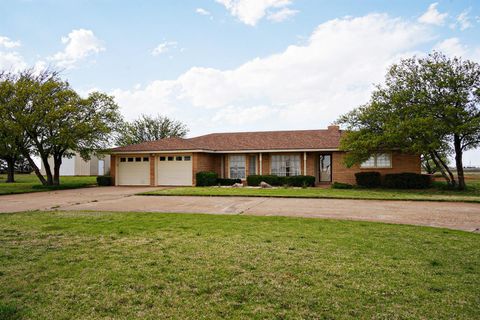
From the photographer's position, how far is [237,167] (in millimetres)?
25828

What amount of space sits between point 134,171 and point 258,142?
31.2 feet

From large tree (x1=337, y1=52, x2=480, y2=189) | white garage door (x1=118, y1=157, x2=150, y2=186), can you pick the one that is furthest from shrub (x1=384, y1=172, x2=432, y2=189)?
white garage door (x1=118, y1=157, x2=150, y2=186)

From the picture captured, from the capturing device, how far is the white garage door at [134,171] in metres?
25.6

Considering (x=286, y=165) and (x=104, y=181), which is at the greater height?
(x=286, y=165)

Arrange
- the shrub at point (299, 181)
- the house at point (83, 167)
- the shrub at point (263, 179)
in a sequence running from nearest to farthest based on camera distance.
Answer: the shrub at point (299, 181), the shrub at point (263, 179), the house at point (83, 167)

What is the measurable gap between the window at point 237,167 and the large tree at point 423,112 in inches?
311

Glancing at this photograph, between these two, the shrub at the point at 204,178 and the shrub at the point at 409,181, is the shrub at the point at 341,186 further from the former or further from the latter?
the shrub at the point at 204,178

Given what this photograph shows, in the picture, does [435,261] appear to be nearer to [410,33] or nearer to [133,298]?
[133,298]

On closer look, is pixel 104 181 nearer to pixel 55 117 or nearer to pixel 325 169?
pixel 55 117

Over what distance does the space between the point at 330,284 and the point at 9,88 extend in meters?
23.3

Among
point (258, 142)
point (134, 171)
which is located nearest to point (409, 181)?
point (258, 142)

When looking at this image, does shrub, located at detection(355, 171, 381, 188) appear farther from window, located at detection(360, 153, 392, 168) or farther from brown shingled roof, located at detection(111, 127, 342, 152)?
brown shingled roof, located at detection(111, 127, 342, 152)

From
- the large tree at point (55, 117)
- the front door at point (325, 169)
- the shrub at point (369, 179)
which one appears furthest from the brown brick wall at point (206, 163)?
the shrub at point (369, 179)

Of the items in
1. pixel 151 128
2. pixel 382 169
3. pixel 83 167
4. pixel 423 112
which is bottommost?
pixel 382 169
